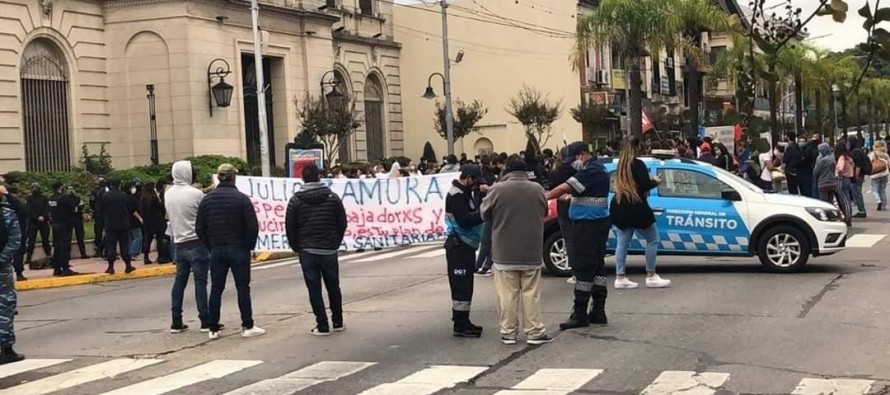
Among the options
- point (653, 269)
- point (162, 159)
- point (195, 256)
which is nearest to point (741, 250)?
point (653, 269)

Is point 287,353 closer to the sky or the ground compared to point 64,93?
closer to the ground

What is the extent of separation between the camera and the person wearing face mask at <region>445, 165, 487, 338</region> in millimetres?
9906

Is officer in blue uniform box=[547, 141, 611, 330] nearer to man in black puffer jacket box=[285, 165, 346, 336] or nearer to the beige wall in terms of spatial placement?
man in black puffer jacket box=[285, 165, 346, 336]

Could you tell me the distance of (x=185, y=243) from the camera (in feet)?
36.1

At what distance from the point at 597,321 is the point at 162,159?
24.4 meters

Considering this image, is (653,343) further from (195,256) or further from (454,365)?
(195,256)

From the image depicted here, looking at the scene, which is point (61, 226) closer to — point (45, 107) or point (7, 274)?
point (7, 274)

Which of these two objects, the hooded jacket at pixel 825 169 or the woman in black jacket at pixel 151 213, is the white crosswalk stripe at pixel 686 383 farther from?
the hooded jacket at pixel 825 169

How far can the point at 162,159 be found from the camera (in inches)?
1259

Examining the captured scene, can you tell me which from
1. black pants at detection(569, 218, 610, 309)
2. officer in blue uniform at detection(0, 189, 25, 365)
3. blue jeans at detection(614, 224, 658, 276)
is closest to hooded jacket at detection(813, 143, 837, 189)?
blue jeans at detection(614, 224, 658, 276)

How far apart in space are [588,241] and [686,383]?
2.78m

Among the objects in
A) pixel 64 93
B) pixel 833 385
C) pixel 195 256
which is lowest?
pixel 833 385

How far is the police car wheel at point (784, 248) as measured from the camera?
13.4 meters

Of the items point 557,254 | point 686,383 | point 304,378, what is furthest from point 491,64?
point 686,383
